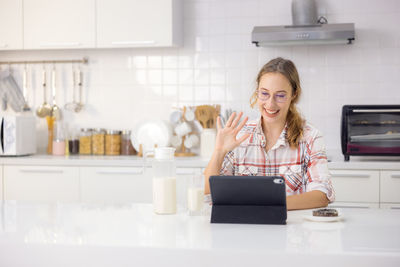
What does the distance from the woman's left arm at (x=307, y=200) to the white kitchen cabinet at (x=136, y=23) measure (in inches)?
79.4

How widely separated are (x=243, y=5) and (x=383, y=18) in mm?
1022

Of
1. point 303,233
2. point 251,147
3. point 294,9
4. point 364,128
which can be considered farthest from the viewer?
point 294,9

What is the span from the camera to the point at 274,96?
2.10 m

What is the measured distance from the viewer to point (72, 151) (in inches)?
157

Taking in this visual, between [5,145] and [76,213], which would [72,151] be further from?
[76,213]

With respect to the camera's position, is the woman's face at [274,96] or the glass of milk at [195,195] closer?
the glass of milk at [195,195]

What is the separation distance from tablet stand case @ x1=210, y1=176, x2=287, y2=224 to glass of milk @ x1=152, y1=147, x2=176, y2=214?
18cm

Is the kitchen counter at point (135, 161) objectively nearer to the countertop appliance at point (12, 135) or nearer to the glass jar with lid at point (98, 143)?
the countertop appliance at point (12, 135)

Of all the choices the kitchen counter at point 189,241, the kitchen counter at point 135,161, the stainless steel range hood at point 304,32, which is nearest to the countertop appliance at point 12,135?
the kitchen counter at point 135,161

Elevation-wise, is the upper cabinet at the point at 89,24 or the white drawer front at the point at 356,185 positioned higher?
the upper cabinet at the point at 89,24

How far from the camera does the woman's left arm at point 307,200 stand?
189 cm

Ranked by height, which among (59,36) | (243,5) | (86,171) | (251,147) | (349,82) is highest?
(243,5)

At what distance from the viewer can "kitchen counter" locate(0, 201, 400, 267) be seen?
1333 mm

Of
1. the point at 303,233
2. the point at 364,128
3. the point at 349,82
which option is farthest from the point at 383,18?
the point at 303,233
